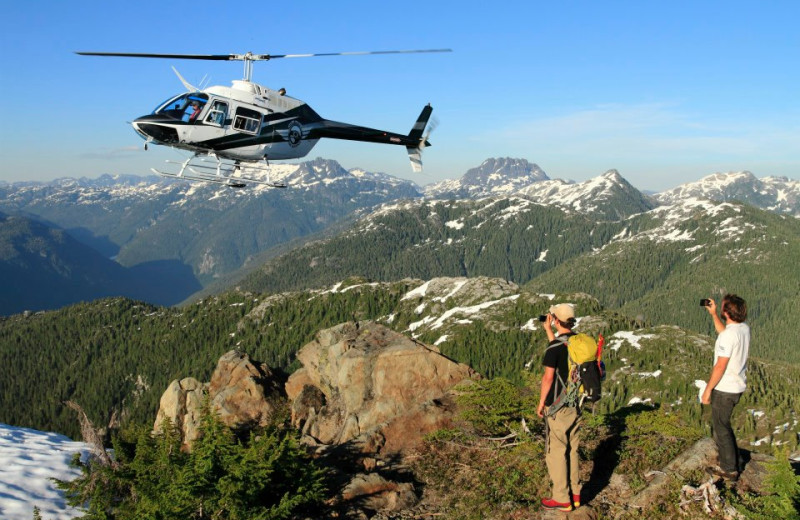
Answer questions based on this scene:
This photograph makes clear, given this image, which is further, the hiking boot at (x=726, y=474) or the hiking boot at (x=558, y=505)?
the hiking boot at (x=726, y=474)

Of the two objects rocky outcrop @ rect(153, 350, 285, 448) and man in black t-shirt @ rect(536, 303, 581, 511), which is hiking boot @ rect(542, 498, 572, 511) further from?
rocky outcrop @ rect(153, 350, 285, 448)

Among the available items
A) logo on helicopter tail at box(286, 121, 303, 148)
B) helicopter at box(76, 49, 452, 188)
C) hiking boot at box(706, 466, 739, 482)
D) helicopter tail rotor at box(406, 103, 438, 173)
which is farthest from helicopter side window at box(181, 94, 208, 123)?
hiking boot at box(706, 466, 739, 482)

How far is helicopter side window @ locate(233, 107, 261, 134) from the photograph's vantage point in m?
34.3

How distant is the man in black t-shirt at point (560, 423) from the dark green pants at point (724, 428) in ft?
12.2

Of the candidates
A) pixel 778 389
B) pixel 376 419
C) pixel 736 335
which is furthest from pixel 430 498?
pixel 778 389

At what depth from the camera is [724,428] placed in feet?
47.0

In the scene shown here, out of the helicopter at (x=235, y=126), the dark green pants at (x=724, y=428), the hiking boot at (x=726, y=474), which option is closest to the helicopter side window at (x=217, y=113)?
the helicopter at (x=235, y=126)

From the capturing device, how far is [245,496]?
1379cm

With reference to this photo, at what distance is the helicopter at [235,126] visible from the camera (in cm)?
3253

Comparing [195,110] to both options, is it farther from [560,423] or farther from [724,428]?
[724,428]

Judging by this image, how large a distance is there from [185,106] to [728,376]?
31269 mm

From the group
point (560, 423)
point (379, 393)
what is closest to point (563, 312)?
point (560, 423)

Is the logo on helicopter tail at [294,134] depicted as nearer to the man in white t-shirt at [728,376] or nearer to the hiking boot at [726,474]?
the man in white t-shirt at [728,376]

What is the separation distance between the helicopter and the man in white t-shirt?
23961 mm
